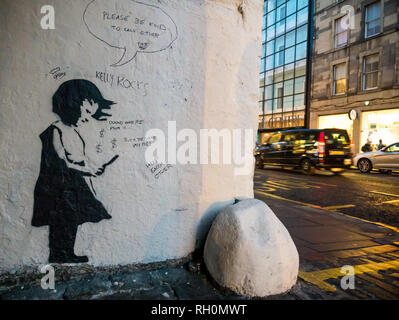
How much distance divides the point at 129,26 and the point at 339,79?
19.6 metres

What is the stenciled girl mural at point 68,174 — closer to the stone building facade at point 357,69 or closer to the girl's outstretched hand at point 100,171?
the girl's outstretched hand at point 100,171

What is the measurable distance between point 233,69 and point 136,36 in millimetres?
1003

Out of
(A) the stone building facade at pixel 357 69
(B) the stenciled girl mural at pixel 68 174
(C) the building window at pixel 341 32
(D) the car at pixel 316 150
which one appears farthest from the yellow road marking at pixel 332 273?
(C) the building window at pixel 341 32

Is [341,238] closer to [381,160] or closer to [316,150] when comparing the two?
[316,150]

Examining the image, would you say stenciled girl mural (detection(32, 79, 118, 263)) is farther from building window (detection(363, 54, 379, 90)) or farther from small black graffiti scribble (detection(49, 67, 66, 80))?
building window (detection(363, 54, 379, 90))

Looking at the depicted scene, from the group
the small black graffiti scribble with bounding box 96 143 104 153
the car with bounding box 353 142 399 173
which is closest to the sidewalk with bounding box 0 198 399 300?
the small black graffiti scribble with bounding box 96 143 104 153

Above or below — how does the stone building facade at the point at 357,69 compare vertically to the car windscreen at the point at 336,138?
above

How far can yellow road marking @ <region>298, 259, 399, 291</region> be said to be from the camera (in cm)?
233

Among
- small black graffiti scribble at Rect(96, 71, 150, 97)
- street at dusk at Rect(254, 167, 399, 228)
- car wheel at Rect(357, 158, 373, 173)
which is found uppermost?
small black graffiti scribble at Rect(96, 71, 150, 97)

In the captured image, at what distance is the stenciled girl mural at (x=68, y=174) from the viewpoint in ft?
7.21

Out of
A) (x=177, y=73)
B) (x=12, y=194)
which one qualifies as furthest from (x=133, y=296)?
(x=177, y=73)

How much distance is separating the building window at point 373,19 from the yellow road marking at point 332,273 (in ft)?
60.1

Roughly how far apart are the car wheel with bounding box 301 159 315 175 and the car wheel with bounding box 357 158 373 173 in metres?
3.44
